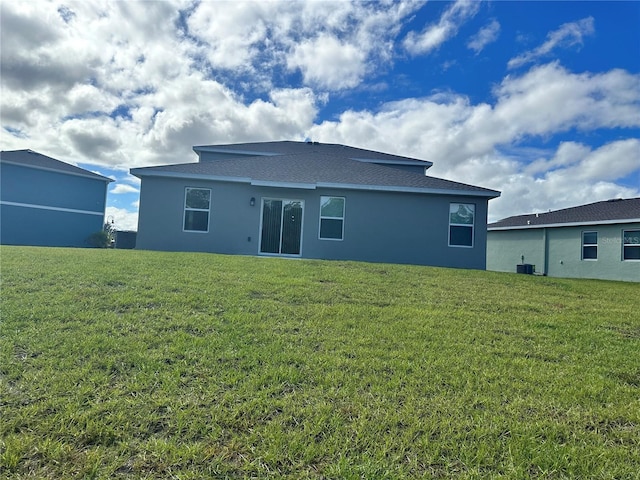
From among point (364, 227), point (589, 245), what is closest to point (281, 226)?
point (364, 227)

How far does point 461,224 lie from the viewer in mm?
13953

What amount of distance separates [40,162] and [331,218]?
57.4ft

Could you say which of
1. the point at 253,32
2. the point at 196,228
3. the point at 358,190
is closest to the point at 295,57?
the point at 253,32

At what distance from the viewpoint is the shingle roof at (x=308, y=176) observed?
43.9 ft

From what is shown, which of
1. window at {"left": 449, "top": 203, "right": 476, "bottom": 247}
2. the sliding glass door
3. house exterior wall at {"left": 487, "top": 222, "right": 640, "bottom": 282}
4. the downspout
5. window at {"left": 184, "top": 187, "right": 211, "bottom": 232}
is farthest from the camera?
the downspout

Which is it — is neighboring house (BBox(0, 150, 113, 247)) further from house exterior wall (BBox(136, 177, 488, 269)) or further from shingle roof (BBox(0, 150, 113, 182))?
house exterior wall (BBox(136, 177, 488, 269))

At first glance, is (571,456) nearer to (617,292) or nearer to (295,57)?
(617,292)

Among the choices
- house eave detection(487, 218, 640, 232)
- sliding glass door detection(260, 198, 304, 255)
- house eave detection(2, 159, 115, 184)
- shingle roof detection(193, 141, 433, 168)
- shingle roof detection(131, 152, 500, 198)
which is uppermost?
shingle roof detection(193, 141, 433, 168)

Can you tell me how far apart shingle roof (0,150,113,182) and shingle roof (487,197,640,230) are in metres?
25.3

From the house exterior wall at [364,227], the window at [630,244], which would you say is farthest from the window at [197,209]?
the window at [630,244]

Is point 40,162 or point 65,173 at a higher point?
point 40,162

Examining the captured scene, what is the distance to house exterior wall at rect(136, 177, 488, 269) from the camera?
13.7m

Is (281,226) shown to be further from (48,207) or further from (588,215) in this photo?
(588,215)

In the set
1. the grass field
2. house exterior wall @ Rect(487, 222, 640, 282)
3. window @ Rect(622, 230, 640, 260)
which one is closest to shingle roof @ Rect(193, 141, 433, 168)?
house exterior wall @ Rect(487, 222, 640, 282)
